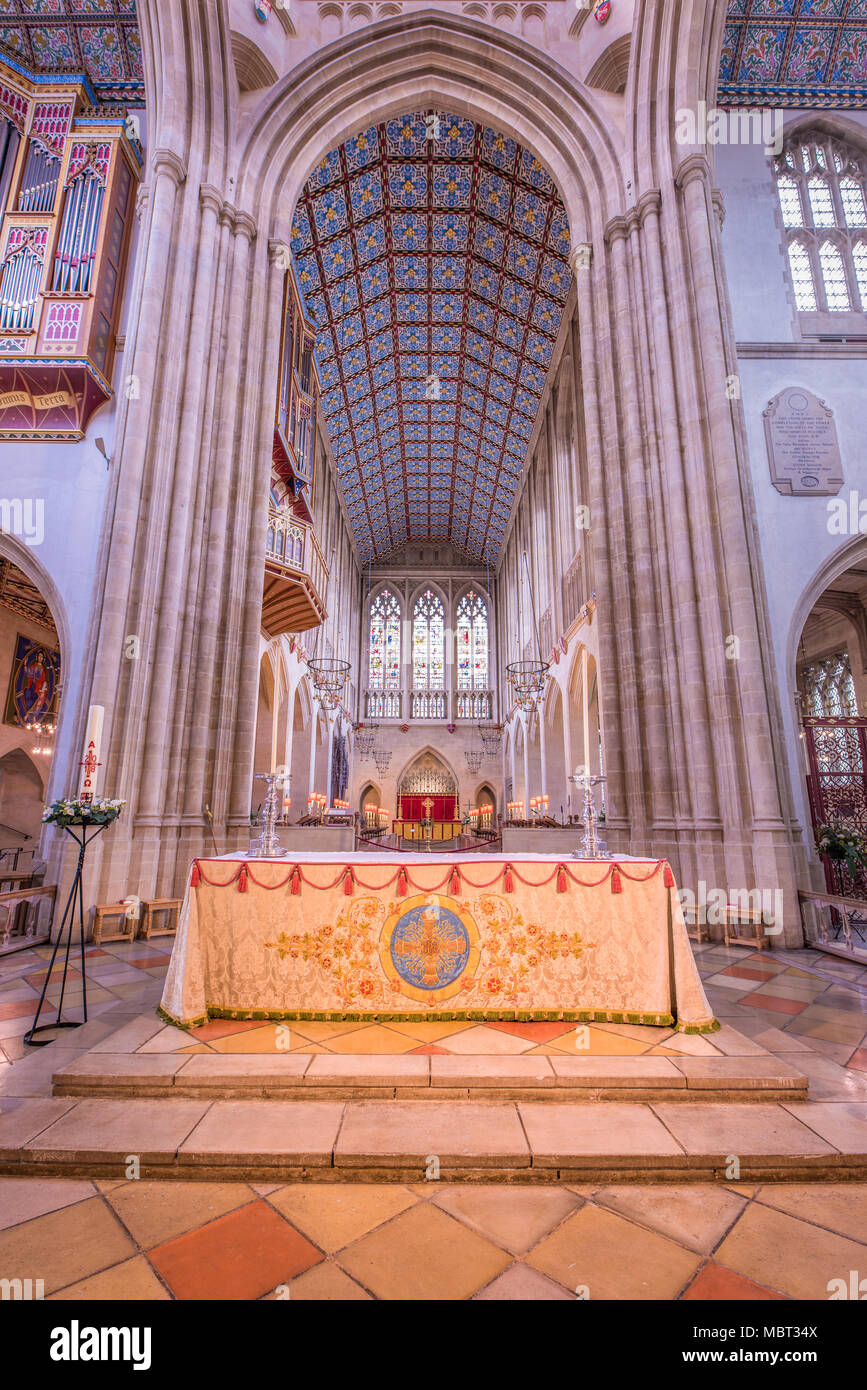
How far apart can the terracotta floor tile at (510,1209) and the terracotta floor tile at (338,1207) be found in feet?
0.57

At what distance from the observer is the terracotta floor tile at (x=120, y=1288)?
1.59 meters

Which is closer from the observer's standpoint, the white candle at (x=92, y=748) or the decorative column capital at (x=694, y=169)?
the white candle at (x=92, y=748)

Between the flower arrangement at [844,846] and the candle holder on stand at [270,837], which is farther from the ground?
the candle holder on stand at [270,837]

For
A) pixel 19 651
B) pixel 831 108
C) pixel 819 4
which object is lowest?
pixel 19 651

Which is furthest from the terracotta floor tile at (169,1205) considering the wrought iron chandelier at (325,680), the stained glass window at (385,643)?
the stained glass window at (385,643)

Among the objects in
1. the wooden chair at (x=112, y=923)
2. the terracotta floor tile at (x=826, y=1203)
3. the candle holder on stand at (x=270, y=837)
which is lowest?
the terracotta floor tile at (x=826, y=1203)

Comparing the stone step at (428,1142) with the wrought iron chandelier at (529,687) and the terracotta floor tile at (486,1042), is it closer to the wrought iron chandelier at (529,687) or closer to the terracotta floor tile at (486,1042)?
the terracotta floor tile at (486,1042)

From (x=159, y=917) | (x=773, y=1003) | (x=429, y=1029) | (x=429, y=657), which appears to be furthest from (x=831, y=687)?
(x=429, y=657)

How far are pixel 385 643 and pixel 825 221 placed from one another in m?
20.0

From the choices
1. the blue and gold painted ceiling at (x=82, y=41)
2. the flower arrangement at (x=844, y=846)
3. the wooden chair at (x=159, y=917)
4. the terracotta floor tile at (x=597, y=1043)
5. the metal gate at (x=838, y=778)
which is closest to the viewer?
the terracotta floor tile at (x=597, y=1043)
